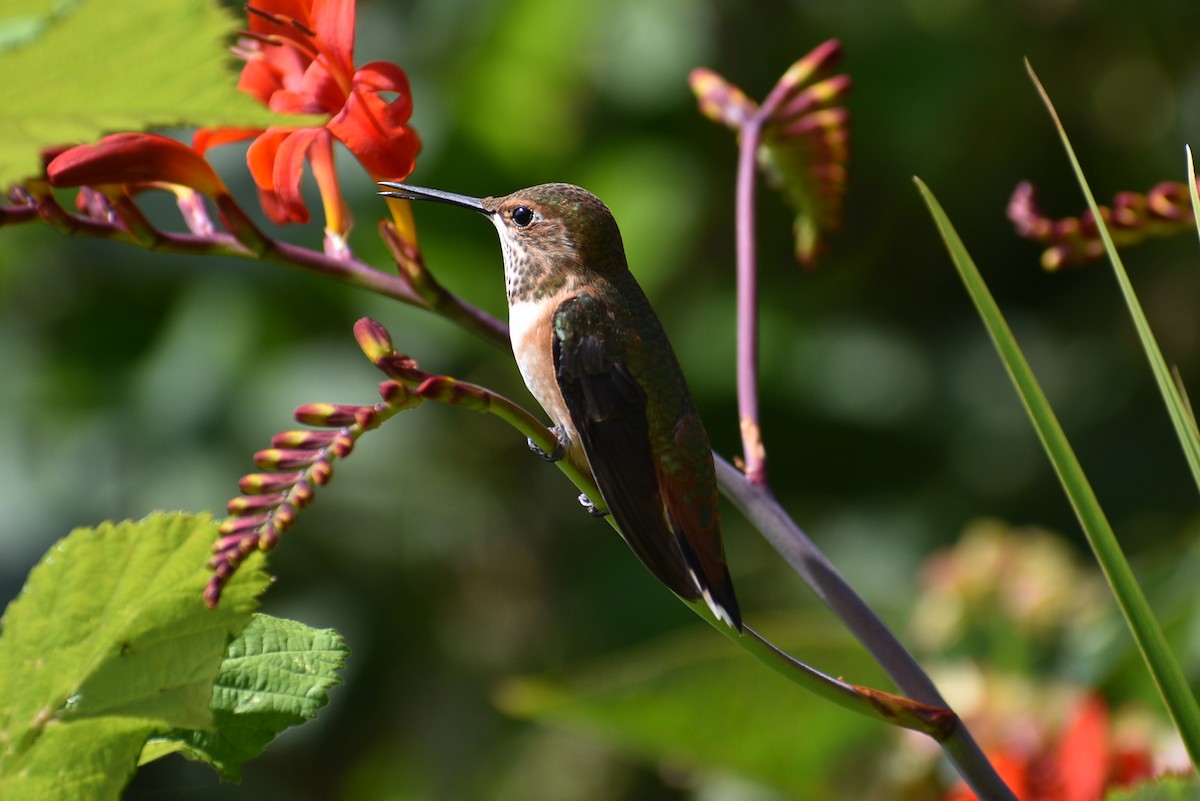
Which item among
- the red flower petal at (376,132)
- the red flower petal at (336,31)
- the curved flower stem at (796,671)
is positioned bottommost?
the curved flower stem at (796,671)

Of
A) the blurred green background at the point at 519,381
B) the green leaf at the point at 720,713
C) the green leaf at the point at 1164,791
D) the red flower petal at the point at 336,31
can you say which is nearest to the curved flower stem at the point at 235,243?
the red flower petal at the point at 336,31

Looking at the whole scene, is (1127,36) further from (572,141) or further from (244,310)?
(244,310)

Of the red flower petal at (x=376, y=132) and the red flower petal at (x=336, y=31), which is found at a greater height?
the red flower petal at (x=336, y=31)

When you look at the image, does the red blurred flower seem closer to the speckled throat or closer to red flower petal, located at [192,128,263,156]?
the speckled throat

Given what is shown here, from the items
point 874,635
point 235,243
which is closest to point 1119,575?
point 874,635

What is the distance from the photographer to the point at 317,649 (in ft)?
2.33

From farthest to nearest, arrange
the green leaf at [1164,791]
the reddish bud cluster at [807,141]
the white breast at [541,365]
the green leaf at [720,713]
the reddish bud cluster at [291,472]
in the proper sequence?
the green leaf at [720,713] → the reddish bud cluster at [807,141] → the white breast at [541,365] → the green leaf at [1164,791] → the reddish bud cluster at [291,472]

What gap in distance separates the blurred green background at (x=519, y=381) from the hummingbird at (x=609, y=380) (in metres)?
1.87

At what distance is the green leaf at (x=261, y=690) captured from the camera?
0.70 metres

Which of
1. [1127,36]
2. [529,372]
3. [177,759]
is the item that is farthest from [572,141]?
[529,372]

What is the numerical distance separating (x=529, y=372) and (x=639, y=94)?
2.41 m

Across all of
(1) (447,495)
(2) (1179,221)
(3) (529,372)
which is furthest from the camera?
(1) (447,495)

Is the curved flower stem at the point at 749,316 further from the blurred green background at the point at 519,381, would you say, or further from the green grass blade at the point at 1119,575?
the blurred green background at the point at 519,381

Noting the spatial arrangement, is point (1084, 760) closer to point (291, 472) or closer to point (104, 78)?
point (291, 472)
